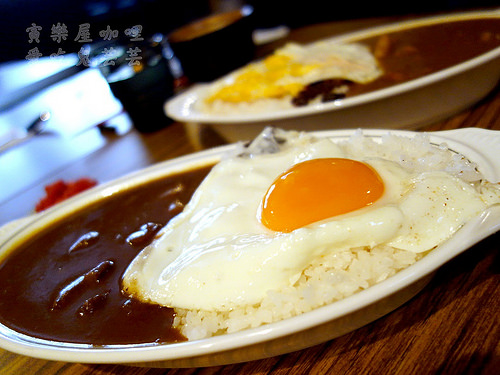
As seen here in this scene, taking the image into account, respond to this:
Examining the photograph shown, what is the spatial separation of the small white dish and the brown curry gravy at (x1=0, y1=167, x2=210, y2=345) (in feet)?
1.54

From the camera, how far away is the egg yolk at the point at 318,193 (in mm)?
1079

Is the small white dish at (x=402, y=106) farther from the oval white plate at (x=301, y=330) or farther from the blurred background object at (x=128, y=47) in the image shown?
the blurred background object at (x=128, y=47)

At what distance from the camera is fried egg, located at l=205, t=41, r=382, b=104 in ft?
7.43

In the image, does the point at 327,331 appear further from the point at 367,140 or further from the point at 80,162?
the point at 80,162

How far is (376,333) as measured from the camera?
1.03m

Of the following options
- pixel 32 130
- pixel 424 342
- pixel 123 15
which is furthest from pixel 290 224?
pixel 123 15

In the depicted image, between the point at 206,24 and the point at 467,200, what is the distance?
311cm

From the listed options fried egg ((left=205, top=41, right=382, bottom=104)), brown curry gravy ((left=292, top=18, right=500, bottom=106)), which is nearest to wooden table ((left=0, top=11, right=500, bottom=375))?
brown curry gravy ((left=292, top=18, right=500, bottom=106))

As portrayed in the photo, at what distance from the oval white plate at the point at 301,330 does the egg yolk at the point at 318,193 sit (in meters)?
0.25

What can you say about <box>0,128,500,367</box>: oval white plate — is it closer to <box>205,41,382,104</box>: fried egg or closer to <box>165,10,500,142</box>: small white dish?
<box>165,10,500,142</box>: small white dish

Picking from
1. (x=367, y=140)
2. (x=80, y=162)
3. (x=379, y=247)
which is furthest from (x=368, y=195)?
(x=80, y=162)

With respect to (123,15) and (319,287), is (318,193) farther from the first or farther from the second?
(123,15)

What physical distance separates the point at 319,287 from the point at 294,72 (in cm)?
171

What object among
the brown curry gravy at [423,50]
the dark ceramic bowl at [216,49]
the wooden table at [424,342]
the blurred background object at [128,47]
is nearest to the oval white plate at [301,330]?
the wooden table at [424,342]
